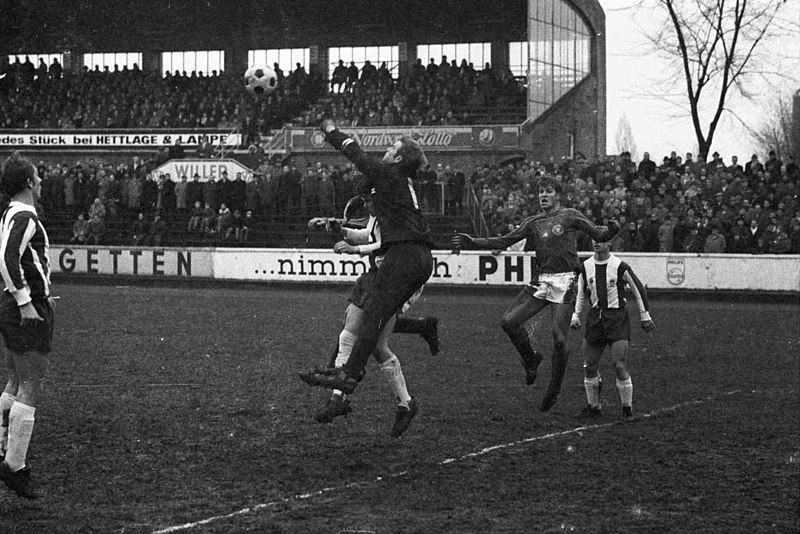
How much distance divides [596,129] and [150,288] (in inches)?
1091

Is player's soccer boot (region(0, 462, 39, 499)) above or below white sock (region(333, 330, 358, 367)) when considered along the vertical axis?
below

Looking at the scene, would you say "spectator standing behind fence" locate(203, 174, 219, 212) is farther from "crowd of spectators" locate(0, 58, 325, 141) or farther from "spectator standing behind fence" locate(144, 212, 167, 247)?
"crowd of spectators" locate(0, 58, 325, 141)

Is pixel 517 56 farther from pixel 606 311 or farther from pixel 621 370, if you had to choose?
pixel 621 370

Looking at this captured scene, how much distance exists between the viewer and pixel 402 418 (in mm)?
9156

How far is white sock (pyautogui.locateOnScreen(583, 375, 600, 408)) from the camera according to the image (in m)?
10.8

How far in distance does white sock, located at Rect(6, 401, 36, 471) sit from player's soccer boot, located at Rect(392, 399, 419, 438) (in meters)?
2.92

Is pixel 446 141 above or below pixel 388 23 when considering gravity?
below

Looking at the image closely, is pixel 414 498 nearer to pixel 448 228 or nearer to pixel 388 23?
pixel 448 228

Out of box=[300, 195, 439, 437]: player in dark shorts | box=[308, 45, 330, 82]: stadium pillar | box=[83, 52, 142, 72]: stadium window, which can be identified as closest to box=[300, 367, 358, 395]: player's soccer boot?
box=[300, 195, 439, 437]: player in dark shorts

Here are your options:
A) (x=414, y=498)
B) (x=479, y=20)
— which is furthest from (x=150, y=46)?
(x=414, y=498)

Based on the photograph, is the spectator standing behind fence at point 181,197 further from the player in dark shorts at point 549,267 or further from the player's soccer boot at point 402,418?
the player's soccer boot at point 402,418

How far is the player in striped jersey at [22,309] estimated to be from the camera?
287 inches

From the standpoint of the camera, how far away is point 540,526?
669 centimetres

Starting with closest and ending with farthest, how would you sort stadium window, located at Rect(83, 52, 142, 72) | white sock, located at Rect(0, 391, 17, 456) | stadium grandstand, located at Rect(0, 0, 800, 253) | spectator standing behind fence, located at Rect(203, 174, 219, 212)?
1. white sock, located at Rect(0, 391, 17, 456)
2. stadium grandstand, located at Rect(0, 0, 800, 253)
3. spectator standing behind fence, located at Rect(203, 174, 219, 212)
4. stadium window, located at Rect(83, 52, 142, 72)
